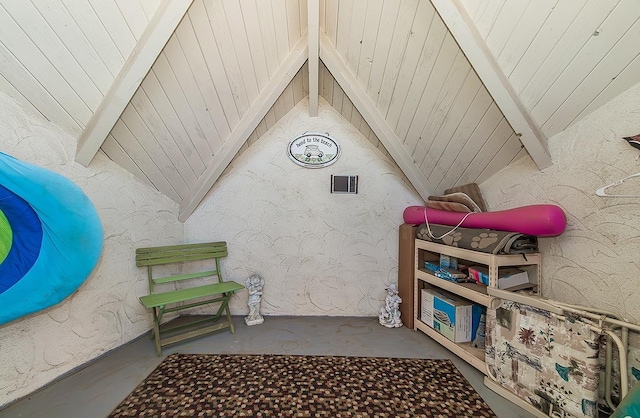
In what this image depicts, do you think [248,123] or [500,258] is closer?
[500,258]

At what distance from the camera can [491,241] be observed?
5.69 feet

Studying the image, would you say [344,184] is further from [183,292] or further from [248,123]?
[183,292]

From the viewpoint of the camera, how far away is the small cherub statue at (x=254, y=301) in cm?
260

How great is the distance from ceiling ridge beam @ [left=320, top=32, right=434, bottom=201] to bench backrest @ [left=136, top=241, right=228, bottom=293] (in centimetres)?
192

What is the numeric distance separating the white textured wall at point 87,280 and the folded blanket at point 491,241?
2.67 metres

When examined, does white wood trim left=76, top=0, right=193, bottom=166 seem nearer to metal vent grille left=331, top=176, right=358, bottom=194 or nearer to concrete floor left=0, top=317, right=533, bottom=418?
concrete floor left=0, top=317, right=533, bottom=418

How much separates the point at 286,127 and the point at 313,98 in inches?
17.3

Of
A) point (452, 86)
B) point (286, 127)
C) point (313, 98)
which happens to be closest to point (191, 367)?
point (286, 127)

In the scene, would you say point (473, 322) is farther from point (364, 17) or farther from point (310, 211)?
point (364, 17)

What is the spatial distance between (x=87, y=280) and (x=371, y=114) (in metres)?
2.60

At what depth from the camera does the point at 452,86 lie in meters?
1.75

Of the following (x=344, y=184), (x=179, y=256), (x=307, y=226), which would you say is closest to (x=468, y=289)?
(x=344, y=184)

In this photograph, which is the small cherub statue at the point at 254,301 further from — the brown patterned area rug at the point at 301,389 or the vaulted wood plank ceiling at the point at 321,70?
the vaulted wood plank ceiling at the point at 321,70

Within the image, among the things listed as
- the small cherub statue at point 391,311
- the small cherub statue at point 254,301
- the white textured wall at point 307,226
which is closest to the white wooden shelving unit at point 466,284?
the small cherub statue at point 391,311
